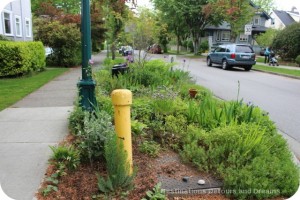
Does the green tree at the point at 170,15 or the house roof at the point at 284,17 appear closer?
the green tree at the point at 170,15

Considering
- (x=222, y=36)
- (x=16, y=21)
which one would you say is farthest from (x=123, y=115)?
(x=222, y=36)

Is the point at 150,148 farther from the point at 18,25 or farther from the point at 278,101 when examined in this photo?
the point at 18,25

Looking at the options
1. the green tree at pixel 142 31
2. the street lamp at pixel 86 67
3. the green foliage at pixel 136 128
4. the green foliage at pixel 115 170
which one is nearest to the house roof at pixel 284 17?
the green tree at pixel 142 31

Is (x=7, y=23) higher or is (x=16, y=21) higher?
(x=16, y=21)

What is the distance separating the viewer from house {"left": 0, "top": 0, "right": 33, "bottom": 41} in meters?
20.3

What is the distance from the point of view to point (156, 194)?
3184 mm

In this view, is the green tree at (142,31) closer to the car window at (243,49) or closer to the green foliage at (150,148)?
the car window at (243,49)

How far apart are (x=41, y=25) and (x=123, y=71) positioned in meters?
13.1

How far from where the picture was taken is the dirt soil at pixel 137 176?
3227mm

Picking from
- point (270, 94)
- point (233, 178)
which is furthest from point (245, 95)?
point (233, 178)

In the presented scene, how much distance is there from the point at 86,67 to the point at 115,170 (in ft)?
8.38

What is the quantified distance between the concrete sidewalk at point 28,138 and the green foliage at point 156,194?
4.09 feet

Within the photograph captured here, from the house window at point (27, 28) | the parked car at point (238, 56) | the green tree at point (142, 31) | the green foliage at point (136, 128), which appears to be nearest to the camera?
the green foliage at point (136, 128)

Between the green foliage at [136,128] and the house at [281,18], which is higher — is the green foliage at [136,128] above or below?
below
